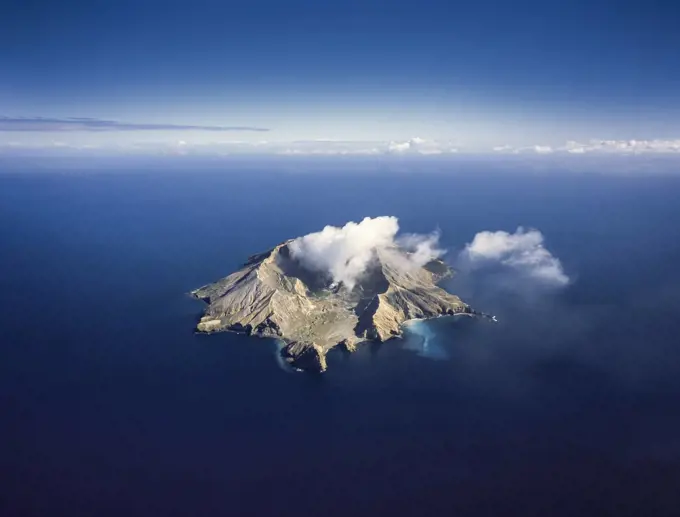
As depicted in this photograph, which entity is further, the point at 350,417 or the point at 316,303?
the point at 316,303

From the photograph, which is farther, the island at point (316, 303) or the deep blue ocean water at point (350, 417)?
the island at point (316, 303)

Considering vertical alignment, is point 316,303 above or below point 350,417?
above

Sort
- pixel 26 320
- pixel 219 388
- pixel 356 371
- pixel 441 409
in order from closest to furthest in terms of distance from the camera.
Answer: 1. pixel 441 409
2. pixel 219 388
3. pixel 356 371
4. pixel 26 320

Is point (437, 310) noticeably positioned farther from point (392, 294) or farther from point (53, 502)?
point (53, 502)

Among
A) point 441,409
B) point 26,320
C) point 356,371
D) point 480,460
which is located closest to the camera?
point 480,460

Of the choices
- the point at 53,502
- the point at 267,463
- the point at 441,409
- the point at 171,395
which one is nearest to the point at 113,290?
the point at 171,395

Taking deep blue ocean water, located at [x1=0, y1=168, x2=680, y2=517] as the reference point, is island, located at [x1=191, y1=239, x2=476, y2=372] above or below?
above

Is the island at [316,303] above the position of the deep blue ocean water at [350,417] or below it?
above

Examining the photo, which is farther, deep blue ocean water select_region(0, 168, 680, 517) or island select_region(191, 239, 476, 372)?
island select_region(191, 239, 476, 372)
